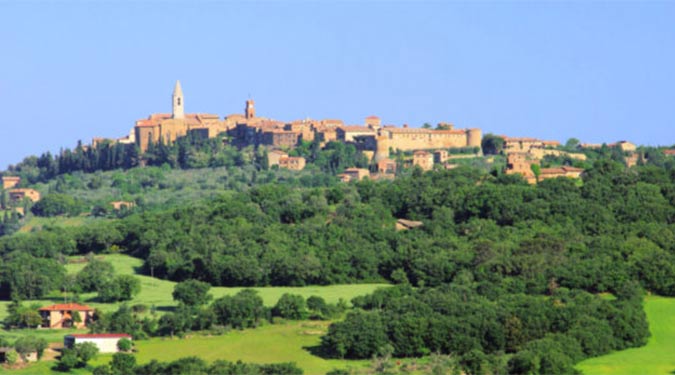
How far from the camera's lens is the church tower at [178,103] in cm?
13650

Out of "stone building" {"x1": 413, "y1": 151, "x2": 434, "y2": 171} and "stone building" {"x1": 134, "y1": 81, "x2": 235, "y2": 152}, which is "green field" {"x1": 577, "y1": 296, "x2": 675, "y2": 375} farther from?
"stone building" {"x1": 134, "y1": 81, "x2": 235, "y2": 152}

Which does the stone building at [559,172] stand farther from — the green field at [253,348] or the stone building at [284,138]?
the green field at [253,348]

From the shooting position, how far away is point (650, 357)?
5441 centimetres

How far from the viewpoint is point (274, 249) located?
77250 millimetres

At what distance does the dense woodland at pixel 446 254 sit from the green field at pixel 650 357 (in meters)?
0.65

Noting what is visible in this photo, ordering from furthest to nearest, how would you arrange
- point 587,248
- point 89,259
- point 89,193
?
point 89,193, point 89,259, point 587,248

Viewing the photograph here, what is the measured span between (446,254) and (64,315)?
1850 centimetres

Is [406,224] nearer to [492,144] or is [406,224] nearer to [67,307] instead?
[67,307]

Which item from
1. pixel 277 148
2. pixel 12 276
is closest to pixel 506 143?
pixel 277 148

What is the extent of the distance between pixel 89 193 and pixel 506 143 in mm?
30275

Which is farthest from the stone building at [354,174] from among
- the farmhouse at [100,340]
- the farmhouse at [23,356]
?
the farmhouse at [23,356]

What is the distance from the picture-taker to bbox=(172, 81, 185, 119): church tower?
13650 centimetres

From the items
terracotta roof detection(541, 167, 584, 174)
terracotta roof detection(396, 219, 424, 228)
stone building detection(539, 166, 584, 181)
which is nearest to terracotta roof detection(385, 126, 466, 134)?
terracotta roof detection(541, 167, 584, 174)

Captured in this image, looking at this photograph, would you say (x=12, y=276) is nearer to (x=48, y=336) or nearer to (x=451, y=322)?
(x=48, y=336)
